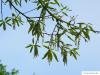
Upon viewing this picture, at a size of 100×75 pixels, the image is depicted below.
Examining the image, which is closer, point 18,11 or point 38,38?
point 38,38

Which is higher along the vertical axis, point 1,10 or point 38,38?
point 1,10

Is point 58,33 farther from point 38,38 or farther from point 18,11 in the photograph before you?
point 18,11

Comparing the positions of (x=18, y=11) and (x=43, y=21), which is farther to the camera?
(x=18, y=11)

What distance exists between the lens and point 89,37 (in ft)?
28.4

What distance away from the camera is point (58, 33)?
893 centimetres

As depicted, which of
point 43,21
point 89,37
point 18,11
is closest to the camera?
point 89,37

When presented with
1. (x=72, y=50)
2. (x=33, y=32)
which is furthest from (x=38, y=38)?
(x=72, y=50)

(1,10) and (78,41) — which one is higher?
(1,10)

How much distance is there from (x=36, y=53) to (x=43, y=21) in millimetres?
785

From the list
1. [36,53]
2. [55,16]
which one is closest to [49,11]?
[55,16]

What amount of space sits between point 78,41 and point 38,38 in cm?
89

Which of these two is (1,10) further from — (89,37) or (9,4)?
(89,37)

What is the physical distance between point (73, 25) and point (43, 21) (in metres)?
0.71

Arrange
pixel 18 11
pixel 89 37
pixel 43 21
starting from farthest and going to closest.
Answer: pixel 18 11 → pixel 43 21 → pixel 89 37
